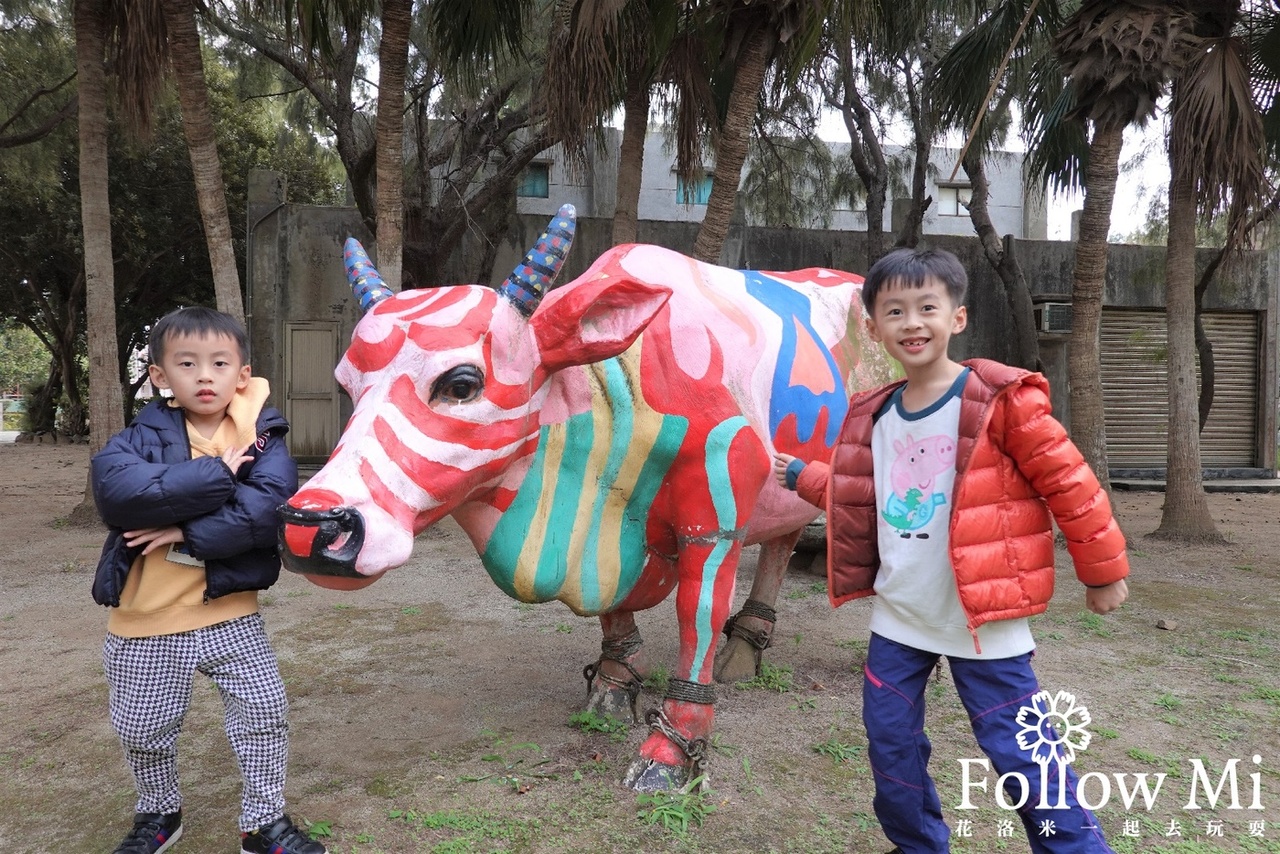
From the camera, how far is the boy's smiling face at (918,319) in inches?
78.7

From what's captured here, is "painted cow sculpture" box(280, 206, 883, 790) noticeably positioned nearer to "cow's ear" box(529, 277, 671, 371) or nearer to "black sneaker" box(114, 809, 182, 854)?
"cow's ear" box(529, 277, 671, 371)

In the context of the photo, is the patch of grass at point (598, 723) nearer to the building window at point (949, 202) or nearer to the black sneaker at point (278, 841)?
the black sneaker at point (278, 841)

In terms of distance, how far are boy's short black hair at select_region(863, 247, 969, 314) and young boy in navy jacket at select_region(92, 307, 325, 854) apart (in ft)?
5.14

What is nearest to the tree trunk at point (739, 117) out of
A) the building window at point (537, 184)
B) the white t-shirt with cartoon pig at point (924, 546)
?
the white t-shirt with cartoon pig at point (924, 546)

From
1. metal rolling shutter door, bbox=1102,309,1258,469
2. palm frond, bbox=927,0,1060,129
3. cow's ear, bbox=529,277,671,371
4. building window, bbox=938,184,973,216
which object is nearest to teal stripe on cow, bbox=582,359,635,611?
cow's ear, bbox=529,277,671,371

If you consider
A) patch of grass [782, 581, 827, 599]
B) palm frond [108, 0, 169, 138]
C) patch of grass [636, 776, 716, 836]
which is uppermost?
palm frond [108, 0, 169, 138]

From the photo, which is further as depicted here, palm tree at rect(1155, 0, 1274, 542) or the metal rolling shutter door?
the metal rolling shutter door

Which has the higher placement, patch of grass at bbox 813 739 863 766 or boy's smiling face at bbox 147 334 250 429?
boy's smiling face at bbox 147 334 250 429

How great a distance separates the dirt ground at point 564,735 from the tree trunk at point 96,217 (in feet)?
7.45

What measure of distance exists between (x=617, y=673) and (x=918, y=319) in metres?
1.94

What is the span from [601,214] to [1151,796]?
1672 cm

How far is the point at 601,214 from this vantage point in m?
18.3

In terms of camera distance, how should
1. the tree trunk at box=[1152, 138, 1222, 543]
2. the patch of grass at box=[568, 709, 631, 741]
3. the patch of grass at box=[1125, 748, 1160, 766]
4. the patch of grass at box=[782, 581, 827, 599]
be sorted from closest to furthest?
the patch of grass at box=[1125, 748, 1160, 766]
the patch of grass at box=[568, 709, 631, 741]
the patch of grass at box=[782, 581, 827, 599]
the tree trunk at box=[1152, 138, 1222, 543]

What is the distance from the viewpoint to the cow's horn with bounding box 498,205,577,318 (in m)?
2.54
